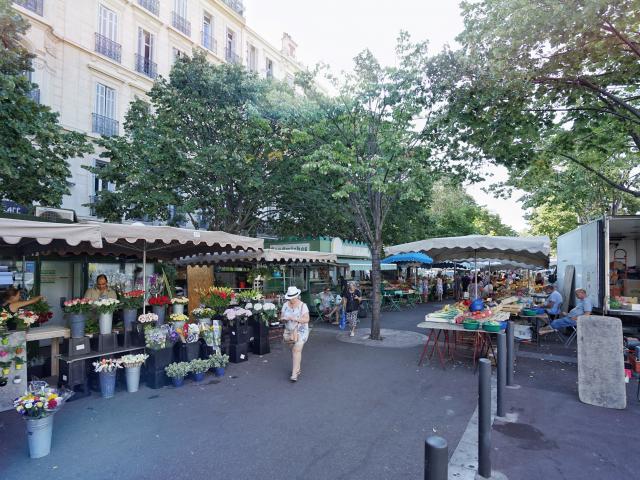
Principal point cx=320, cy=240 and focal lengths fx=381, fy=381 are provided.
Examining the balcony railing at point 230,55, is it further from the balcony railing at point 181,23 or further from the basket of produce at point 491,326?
the basket of produce at point 491,326

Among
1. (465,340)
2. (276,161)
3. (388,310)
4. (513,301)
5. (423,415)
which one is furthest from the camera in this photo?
(388,310)

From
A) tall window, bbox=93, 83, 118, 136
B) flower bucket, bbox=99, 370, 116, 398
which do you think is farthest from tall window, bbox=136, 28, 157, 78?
flower bucket, bbox=99, 370, 116, 398

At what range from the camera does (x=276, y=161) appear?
13609 mm

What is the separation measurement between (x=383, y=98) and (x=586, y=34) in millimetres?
4510

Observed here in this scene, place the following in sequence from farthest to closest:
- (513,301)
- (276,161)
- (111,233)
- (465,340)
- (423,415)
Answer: (276,161), (513,301), (465,340), (111,233), (423,415)

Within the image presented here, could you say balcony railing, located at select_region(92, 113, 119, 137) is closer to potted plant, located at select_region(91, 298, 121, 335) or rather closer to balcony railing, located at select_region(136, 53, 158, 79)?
balcony railing, located at select_region(136, 53, 158, 79)

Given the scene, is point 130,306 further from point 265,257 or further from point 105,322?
point 265,257

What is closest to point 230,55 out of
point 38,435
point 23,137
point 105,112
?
point 105,112

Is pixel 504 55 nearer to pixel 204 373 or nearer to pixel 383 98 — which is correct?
pixel 383 98

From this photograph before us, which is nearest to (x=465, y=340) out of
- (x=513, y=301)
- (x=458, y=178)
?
(x=513, y=301)

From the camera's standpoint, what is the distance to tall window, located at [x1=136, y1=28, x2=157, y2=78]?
1933 cm

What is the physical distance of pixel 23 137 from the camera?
9242mm

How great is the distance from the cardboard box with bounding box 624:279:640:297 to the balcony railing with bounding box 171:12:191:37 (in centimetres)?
2347

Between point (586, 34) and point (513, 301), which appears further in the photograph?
point (513, 301)
